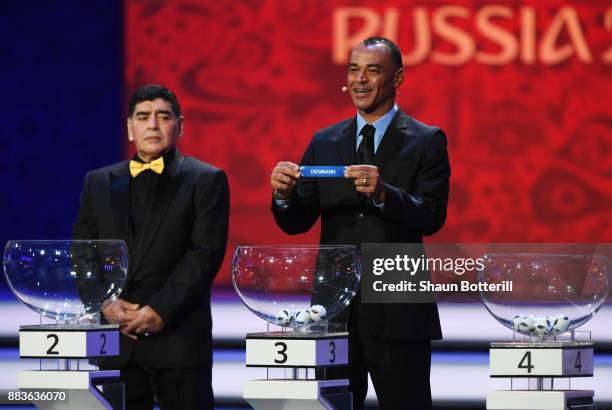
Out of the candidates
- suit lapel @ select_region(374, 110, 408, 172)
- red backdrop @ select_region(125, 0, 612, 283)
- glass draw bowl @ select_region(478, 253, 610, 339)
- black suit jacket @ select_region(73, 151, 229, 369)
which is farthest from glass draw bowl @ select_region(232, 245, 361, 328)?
red backdrop @ select_region(125, 0, 612, 283)

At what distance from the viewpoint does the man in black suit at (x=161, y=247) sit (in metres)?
3.42

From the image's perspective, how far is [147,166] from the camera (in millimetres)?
3633

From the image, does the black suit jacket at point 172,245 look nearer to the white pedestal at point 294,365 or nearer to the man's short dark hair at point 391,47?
the man's short dark hair at point 391,47

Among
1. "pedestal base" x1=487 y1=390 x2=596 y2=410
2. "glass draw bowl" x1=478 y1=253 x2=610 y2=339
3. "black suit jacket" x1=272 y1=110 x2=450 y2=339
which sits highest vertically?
"black suit jacket" x1=272 y1=110 x2=450 y2=339

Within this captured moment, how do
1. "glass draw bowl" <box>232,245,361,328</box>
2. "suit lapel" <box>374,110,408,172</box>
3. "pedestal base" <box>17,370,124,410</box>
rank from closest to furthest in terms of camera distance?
"glass draw bowl" <box>232,245,361,328</box> → "pedestal base" <box>17,370,124,410</box> → "suit lapel" <box>374,110,408,172</box>

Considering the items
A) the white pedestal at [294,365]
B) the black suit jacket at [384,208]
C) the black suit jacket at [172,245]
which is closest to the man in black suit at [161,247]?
the black suit jacket at [172,245]

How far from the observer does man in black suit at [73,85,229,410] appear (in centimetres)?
342

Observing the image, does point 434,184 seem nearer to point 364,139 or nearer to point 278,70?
point 364,139

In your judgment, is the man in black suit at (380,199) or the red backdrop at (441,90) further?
the red backdrop at (441,90)

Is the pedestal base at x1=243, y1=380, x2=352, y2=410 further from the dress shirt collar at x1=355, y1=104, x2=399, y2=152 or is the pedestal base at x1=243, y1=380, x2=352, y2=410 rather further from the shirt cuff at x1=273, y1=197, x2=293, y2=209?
the dress shirt collar at x1=355, y1=104, x2=399, y2=152

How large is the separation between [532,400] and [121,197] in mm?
1531

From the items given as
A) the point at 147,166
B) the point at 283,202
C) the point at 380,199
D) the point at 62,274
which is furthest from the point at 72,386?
the point at 147,166

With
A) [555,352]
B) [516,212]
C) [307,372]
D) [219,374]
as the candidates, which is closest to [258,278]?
[307,372]

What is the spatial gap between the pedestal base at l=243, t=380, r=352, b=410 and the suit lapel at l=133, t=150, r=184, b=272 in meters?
0.93
